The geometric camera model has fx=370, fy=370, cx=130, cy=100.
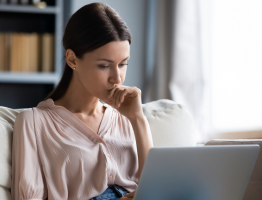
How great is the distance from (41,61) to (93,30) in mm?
1643

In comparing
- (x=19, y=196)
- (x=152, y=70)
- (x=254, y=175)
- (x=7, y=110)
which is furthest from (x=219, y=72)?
(x=19, y=196)

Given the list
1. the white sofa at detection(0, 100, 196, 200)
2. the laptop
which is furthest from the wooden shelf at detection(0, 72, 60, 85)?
the laptop

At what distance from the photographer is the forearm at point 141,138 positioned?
1.26 m

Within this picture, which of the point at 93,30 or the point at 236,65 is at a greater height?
the point at 93,30

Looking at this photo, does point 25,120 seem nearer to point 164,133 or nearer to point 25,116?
point 25,116

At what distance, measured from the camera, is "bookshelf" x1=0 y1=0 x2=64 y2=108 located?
8.82 ft

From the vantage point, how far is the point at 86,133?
1.26 m

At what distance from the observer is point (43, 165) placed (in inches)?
46.4

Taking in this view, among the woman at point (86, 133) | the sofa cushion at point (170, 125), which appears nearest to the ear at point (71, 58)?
the woman at point (86, 133)

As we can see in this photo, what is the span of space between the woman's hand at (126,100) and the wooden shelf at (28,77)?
147cm

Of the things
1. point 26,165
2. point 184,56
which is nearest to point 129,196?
point 26,165

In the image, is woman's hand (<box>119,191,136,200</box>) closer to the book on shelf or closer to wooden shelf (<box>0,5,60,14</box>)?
the book on shelf

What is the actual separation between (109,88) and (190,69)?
4.42 feet

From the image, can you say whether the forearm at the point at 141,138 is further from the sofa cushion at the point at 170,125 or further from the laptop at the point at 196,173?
the laptop at the point at 196,173
